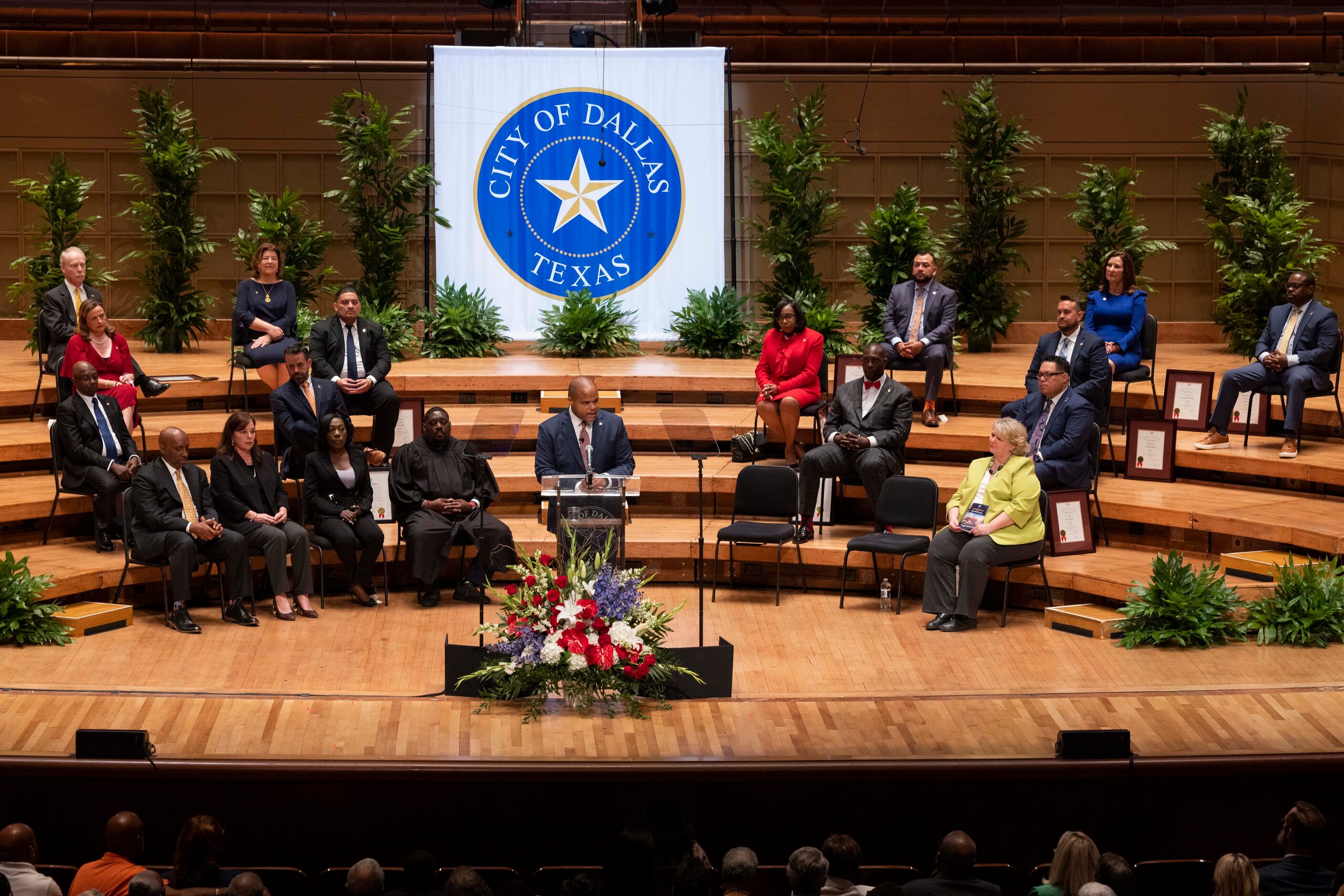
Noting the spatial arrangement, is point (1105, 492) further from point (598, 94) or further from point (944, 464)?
point (598, 94)

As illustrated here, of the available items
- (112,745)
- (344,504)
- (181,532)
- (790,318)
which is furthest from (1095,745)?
(181,532)

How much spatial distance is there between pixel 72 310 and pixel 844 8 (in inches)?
294

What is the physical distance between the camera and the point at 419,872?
12.4 feet

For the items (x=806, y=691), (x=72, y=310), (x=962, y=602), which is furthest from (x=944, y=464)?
(x=72, y=310)

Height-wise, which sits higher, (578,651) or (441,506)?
(441,506)

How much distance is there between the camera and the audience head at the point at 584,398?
297 inches

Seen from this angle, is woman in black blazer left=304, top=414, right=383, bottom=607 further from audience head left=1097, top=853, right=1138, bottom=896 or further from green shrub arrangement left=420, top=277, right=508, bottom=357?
audience head left=1097, top=853, right=1138, bottom=896

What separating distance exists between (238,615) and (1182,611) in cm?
436

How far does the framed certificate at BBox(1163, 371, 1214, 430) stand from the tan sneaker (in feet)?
0.65

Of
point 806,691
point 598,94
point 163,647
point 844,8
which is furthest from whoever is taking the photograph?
point 844,8

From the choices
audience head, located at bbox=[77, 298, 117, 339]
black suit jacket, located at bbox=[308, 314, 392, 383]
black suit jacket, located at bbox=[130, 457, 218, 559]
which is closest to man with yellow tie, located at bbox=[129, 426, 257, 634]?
black suit jacket, located at bbox=[130, 457, 218, 559]

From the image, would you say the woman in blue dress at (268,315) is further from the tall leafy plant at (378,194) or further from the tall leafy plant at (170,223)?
the tall leafy plant at (170,223)

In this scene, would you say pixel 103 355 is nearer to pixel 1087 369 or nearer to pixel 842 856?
pixel 1087 369

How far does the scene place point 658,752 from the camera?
15.6ft
